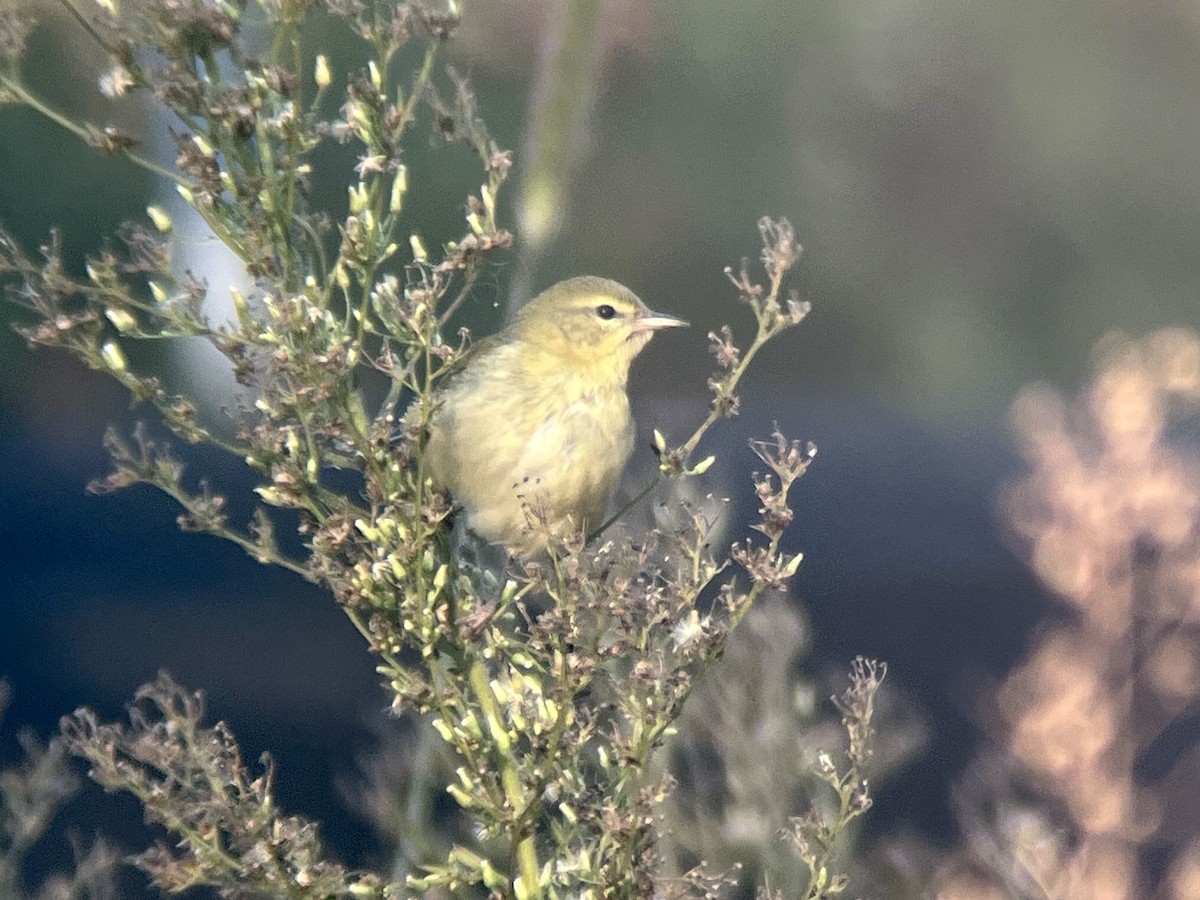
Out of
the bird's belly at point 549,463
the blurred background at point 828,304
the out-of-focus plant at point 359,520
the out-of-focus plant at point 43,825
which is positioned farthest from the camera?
the blurred background at point 828,304

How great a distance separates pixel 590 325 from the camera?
4.94 feet

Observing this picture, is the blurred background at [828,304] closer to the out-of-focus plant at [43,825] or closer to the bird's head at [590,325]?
the bird's head at [590,325]

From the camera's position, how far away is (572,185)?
3.50 feet

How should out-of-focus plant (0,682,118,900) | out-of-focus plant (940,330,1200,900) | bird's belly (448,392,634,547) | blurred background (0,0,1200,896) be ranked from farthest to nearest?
1. blurred background (0,0,1200,896)
2. out-of-focus plant (940,330,1200,900)
3. bird's belly (448,392,634,547)
4. out-of-focus plant (0,682,118,900)

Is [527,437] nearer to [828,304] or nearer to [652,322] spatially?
[652,322]

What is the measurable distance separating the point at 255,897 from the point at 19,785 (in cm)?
42

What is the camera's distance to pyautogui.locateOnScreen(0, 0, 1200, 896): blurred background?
235cm

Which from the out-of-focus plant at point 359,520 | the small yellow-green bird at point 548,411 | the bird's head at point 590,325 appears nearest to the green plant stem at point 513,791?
the out-of-focus plant at point 359,520

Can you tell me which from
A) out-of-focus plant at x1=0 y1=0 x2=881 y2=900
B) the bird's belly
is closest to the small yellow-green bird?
the bird's belly

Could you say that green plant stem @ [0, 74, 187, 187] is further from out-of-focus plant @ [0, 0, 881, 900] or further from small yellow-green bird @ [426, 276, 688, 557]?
small yellow-green bird @ [426, 276, 688, 557]

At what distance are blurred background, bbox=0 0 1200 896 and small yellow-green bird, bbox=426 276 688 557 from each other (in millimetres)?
422

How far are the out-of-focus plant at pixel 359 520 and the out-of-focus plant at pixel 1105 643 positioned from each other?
76 centimetres

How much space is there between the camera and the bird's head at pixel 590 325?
147cm

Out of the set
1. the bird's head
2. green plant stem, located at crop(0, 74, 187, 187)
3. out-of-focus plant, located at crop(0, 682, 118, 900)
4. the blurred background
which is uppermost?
the blurred background
